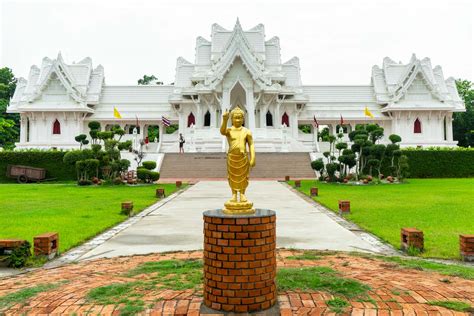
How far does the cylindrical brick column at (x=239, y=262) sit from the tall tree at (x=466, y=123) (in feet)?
177

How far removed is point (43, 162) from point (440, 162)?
97.5 feet

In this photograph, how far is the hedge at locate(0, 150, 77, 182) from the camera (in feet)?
94.7

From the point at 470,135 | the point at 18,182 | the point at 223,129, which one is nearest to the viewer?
the point at 223,129

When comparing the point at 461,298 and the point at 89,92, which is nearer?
the point at 461,298

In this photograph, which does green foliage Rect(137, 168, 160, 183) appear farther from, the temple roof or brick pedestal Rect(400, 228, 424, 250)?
the temple roof

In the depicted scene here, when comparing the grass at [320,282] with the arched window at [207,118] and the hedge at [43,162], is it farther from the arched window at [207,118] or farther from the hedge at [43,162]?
the arched window at [207,118]

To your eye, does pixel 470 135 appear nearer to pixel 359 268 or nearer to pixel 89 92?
pixel 89 92

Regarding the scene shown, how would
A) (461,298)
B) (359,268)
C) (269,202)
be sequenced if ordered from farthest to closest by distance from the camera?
(269,202)
(359,268)
(461,298)

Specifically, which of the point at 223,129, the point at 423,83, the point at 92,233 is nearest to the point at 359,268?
the point at 223,129

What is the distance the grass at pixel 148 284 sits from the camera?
13.7 ft

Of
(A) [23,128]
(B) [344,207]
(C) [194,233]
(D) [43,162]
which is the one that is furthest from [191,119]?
(C) [194,233]

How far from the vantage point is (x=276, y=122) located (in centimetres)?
4000

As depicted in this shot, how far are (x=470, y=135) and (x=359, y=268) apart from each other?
177 feet

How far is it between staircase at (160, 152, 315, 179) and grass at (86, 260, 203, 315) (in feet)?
73.9
